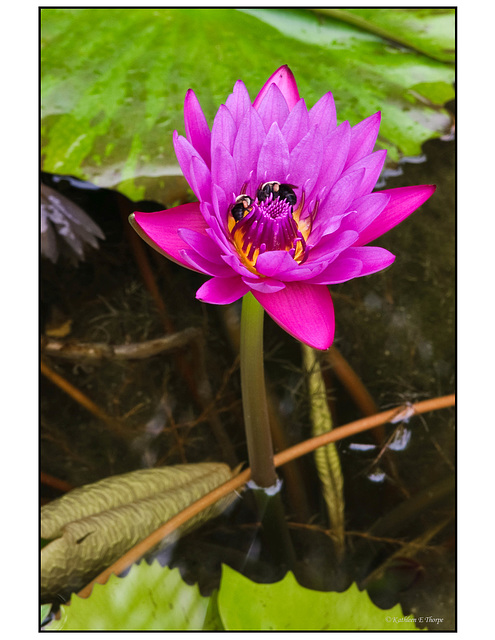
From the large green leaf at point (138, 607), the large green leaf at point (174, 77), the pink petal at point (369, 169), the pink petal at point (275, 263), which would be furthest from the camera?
the large green leaf at point (174, 77)

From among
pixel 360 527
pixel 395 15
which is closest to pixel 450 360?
pixel 360 527

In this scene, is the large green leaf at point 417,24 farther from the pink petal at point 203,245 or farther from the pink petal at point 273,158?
the pink petal at point 203,245

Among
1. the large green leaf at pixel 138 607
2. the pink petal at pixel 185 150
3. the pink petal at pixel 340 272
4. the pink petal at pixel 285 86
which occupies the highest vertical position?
the pink petal at pixel 285 86

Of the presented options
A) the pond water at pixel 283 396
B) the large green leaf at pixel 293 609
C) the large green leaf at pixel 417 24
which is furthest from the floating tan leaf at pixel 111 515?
the large green leaf at pixel 417 24

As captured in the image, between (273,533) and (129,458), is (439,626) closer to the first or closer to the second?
(273,533)

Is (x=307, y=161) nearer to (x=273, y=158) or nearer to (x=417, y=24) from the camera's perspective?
(x=273, y=158)

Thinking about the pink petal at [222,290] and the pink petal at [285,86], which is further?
the pink petal at [285,86]
